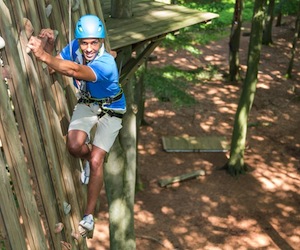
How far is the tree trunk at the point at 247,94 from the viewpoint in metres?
14.3

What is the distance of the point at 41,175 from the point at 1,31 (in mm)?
1212

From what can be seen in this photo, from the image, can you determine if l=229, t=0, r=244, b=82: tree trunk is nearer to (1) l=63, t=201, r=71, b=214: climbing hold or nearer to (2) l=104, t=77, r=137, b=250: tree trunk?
(2) l=104, t=77, r=137, b=250: tree trunk

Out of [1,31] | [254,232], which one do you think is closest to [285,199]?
[254,232]

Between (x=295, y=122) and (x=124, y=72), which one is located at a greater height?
(x=124, y=72)

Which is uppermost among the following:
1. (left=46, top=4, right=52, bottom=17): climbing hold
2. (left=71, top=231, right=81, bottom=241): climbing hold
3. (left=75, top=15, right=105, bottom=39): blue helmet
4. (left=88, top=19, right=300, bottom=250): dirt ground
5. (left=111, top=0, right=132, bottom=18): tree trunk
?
(left=46, top=4, right=52, bottom=17): climbing hold

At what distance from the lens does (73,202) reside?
14.6 ft

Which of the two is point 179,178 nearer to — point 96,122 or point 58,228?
point 96,122

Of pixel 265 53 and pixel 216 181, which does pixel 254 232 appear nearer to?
pixel 216 181

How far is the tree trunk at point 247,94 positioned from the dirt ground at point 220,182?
1.64 ft

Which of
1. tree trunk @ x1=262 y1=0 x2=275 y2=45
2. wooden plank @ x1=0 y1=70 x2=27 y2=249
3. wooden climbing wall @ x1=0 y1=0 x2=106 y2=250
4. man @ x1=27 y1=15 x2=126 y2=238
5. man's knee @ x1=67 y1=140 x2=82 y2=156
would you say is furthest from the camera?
tree trunk @ x1=262 y1=0 x2=275 y2=45

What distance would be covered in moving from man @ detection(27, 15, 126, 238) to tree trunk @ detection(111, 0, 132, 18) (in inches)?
96.2

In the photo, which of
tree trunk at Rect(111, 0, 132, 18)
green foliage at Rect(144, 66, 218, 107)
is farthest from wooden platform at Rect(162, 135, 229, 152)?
tree trunk at Rect(111, 0, 132, 18)

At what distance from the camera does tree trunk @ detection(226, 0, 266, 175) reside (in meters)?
14.3

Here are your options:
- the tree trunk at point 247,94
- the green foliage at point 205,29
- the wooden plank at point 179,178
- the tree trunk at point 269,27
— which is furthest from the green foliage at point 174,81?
the tree trunk at point 269,27
